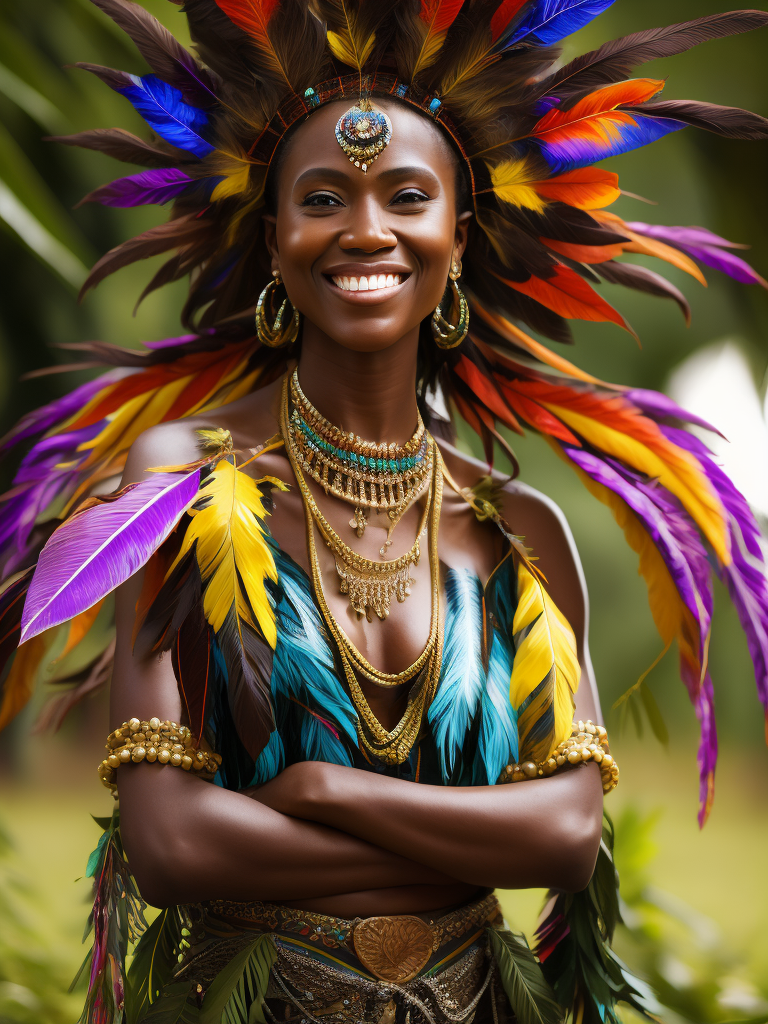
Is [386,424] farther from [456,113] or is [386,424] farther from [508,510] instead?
[456,113]

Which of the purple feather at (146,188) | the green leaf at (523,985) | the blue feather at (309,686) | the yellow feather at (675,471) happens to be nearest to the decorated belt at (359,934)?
the green leaf at (523,985)

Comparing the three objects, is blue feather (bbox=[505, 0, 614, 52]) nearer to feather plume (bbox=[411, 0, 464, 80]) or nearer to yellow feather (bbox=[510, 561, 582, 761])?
feather plume (bbox=[411, 0, 464, 80])

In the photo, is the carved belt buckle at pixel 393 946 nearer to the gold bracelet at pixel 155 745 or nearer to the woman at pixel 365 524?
the woman at pixel 365 524

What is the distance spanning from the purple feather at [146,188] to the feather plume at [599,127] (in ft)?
2.18

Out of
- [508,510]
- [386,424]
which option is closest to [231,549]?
[386,424]

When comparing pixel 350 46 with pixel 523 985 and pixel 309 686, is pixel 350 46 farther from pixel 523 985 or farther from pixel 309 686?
pixel 523 985

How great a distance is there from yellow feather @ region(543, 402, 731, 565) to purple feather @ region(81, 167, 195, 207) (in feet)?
2.81

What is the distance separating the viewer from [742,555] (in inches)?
82.6

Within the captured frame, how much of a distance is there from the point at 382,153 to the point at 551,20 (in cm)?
41

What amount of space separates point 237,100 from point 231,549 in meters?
0.81

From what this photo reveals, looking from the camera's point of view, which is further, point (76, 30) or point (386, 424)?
point (76, 30)

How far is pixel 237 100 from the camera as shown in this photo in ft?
5.95

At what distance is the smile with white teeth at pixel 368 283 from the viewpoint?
66.8 inches

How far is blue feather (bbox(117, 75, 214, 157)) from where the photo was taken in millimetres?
1825
